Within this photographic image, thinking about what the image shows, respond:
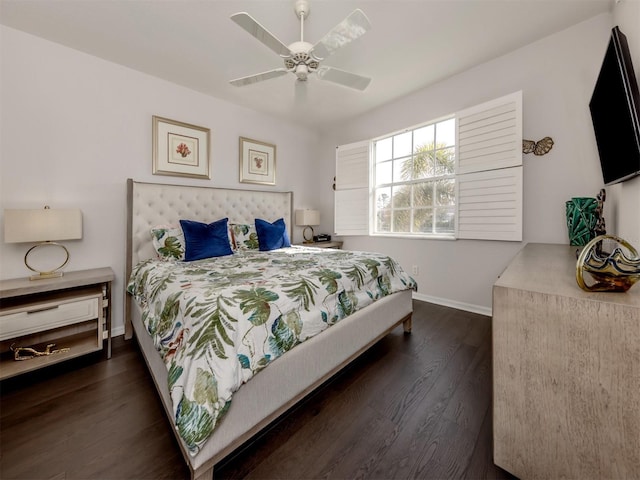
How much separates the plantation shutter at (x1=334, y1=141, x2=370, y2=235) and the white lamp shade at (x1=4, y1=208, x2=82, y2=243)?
3.19 metres

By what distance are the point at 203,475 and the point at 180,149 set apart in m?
3.04

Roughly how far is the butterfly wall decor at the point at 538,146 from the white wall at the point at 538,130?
45mm

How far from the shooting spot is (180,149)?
2.93 meters

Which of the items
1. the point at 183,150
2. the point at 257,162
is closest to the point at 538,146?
the point at 257,162

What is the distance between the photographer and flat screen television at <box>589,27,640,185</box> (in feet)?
3.88

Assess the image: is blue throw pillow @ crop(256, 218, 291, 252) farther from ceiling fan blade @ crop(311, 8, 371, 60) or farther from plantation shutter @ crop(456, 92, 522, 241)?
plantation shutter @ crop(456, 92, 522, 241)

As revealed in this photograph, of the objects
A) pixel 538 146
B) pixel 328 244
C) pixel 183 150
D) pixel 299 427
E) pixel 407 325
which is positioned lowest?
pixel 299 427

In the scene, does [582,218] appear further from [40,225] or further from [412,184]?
[40,225]

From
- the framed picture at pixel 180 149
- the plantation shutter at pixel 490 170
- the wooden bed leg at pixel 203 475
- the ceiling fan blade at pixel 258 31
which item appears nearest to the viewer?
the wooden bed leg at pixel 203 475

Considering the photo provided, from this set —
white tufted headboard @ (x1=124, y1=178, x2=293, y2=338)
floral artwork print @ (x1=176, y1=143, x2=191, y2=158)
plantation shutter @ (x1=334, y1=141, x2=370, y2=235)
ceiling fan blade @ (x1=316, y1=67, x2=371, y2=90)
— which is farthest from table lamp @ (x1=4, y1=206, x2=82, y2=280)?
plantation shutter @ (x1=334, y1=141, x2=370, y2=235)

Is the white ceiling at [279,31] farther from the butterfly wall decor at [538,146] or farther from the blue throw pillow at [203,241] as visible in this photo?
the blue throw pillow at [203,241]

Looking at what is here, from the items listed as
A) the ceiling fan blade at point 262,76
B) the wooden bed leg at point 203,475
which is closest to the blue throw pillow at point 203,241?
the ceiling fan blade at point 262,76

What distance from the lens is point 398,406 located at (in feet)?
4.88

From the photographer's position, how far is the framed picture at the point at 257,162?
3506 millimetres
